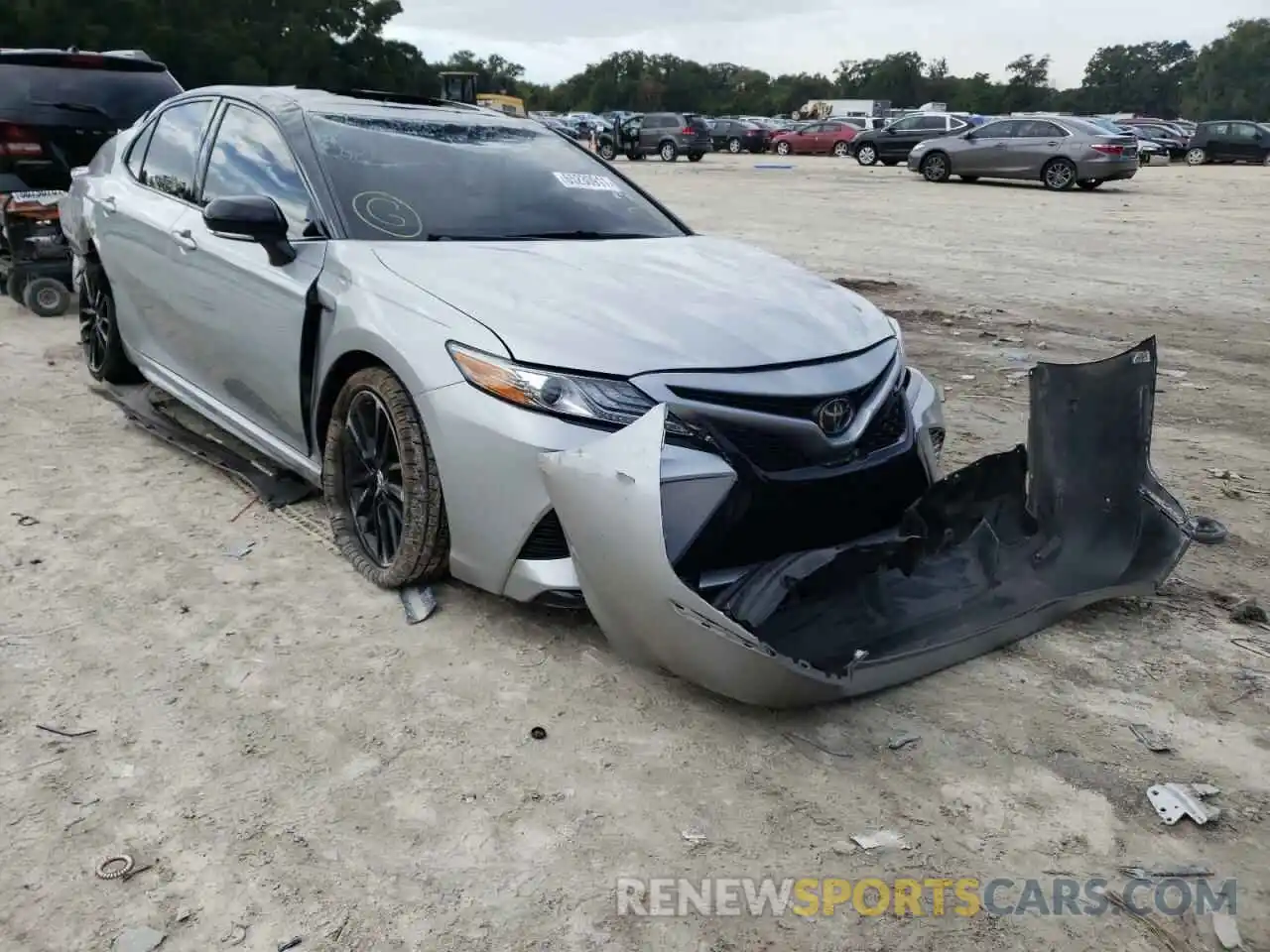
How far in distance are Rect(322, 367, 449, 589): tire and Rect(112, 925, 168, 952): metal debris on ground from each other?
142 centimetres

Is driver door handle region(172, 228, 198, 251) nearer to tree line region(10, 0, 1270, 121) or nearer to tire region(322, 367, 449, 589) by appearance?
tire region(322, 367, 449, 589)

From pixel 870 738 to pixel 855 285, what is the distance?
25.5 ft

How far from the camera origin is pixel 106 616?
339 centimetres

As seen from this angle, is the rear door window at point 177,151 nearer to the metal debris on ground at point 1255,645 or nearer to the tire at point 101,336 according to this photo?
the tire at point 101,336

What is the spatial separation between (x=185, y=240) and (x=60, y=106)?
4.84 m

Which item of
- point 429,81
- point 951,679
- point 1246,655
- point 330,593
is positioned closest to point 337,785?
point 330,593

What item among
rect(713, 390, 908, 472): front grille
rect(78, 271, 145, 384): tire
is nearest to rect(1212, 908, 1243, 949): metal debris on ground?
rect(713, 390, 908, 472): front grille

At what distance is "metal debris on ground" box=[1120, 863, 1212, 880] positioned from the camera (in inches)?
91.7

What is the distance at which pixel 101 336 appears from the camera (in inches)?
221

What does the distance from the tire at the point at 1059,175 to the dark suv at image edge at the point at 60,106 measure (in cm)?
1931

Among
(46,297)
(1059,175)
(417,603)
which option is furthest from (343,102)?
(1059,175)

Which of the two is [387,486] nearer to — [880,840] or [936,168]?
[880,840]

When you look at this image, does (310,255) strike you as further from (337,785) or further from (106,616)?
(337,785)

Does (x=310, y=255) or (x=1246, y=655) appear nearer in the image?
(x=1246, y=655)
